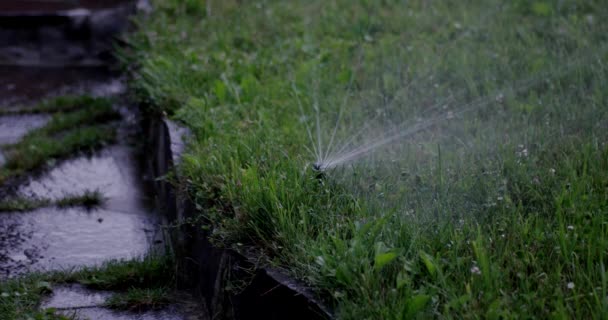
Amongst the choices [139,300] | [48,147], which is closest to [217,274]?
[139,300]

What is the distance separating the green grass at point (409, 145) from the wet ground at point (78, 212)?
446 millimetres

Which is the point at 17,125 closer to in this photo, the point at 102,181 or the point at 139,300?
the point at 102,181

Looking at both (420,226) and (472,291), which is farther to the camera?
(420,226)

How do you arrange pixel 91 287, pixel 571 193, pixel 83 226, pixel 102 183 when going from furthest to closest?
1. pixel 102 183
2. pixel 83 226
3. pixel 91 287
4. pixel 571 193

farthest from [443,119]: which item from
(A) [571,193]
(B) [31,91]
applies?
(B) [31,91]

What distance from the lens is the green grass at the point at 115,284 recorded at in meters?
2.65

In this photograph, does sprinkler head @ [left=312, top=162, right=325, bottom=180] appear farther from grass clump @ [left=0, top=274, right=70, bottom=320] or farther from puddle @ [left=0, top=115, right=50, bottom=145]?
puddle @ [left=0, top=115, right=50, bottom=145]

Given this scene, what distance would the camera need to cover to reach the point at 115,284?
9.43 feet

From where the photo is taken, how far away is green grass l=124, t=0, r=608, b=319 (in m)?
2.18

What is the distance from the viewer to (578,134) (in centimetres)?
329

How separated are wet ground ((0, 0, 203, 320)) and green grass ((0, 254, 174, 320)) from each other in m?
0.05

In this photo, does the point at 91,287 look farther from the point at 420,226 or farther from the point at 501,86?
the point at 501,86

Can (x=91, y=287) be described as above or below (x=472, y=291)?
below

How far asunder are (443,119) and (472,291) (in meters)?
1.71
